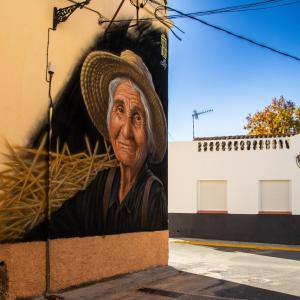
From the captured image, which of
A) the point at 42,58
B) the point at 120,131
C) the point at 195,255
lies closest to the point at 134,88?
the point at 120,131

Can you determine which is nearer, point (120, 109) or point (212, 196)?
point (120, 109)

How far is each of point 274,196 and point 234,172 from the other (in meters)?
1.85

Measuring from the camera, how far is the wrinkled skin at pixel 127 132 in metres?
11.1

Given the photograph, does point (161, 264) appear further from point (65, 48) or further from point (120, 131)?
point (65, 48)

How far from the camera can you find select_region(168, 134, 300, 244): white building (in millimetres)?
19781

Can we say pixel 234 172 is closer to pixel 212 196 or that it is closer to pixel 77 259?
pixel 212 196

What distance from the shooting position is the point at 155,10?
42.4 ft

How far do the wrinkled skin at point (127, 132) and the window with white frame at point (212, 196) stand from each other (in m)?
9.45

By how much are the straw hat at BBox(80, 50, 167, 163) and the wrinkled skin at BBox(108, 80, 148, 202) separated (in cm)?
32

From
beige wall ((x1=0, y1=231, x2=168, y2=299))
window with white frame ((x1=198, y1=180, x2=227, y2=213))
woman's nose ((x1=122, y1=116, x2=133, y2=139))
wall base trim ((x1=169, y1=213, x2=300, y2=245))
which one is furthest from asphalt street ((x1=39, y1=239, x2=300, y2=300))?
window with white frame ((x1=198, y1=180, x2=227, y2=213))

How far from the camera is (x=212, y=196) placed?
21.0 m

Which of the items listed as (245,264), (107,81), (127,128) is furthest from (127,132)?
(245,264)

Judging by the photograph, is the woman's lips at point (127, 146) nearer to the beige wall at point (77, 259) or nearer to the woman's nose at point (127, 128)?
the woman's nose at point (127, 128)

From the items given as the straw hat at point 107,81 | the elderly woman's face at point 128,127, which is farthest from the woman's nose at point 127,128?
the straw hat at point 107,81
